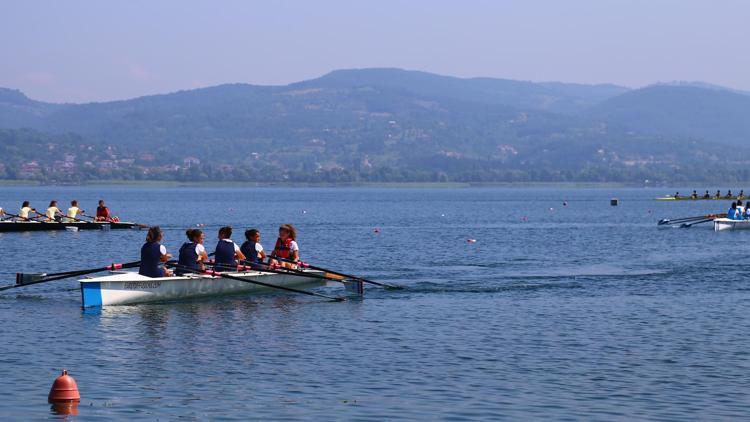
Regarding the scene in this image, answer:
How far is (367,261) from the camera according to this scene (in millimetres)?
57594

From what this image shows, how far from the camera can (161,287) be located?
Result: 117 ft

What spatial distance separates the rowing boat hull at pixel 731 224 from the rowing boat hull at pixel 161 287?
49.9m

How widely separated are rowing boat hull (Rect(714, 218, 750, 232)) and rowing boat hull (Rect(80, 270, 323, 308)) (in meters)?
49.9

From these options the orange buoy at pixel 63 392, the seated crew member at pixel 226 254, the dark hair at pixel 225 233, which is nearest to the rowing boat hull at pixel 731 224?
the seated crew member at pixel 226 254

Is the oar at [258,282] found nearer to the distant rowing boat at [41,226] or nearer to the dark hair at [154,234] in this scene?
the dark hair at [154,234]

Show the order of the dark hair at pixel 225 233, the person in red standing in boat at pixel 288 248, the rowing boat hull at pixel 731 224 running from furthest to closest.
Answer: the rowing boat hull at pixel 731 224
the person in red standing in boat at pixel 288 248
the dark hair at pixel 225 233

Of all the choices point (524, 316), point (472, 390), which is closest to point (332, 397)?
point (472, 390)

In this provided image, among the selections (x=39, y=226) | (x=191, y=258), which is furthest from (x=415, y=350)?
(x=39, y=226)

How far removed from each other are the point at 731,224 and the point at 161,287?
55744mm

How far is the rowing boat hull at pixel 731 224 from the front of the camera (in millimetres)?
81812

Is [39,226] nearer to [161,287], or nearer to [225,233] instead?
[225,233]

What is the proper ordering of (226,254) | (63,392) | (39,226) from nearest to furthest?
1. (63,392)
2. (226,254)
3. (39,226)

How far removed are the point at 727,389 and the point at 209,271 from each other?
18.1 meters

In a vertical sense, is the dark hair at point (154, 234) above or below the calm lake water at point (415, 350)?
above
